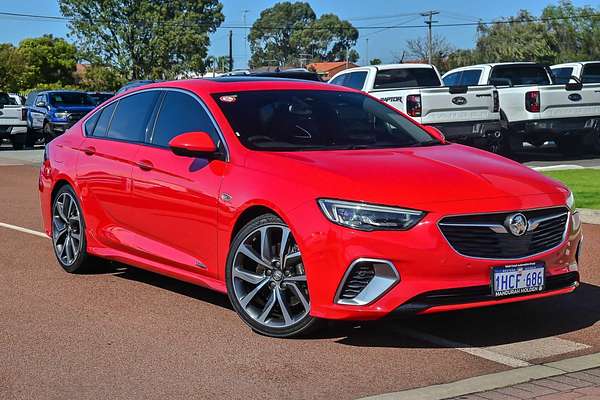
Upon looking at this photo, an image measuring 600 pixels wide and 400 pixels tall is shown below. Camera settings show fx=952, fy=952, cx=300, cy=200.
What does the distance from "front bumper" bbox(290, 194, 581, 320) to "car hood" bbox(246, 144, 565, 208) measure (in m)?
0.14

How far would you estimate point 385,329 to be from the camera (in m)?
6.05

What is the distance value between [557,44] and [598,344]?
67.3 meters

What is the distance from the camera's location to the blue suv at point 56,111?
2936 centimetres

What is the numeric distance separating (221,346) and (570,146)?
55.4 feet

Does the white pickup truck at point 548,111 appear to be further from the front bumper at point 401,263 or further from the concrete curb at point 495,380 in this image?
the concrete curb at point 495,380

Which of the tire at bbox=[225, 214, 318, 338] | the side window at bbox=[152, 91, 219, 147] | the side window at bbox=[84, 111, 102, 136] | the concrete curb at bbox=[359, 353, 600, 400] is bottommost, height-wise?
the concrete curb at bbox=[359, 353, 600, 400]

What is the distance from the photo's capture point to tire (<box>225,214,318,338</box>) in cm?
566

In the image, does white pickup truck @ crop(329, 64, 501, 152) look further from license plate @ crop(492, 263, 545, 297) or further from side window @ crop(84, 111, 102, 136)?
license plate @ crop(492, 263, 545, 297)

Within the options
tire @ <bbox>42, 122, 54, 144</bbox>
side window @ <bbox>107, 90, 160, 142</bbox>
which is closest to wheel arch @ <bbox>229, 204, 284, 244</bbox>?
side window @ <bbox>107, 90, 160, 142</bbox>

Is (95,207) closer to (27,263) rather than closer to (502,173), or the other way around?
(27,263)

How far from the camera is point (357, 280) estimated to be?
536 cm

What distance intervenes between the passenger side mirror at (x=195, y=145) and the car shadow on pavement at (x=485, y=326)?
1402 millimetres

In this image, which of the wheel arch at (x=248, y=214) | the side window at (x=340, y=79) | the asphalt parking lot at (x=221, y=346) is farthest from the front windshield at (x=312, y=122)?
the side window at (x=340, y=79)

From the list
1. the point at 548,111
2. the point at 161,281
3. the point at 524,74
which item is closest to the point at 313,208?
the point at 161,281
